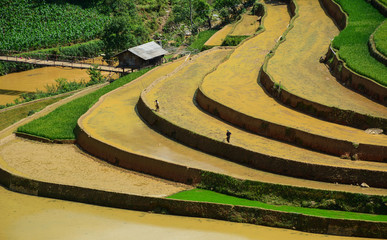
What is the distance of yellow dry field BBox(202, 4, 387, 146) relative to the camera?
32.3 m

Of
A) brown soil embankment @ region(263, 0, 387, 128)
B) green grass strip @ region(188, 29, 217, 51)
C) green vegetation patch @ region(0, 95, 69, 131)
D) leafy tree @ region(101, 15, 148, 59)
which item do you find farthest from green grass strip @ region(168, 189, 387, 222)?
leafy tree @ region(101, 15, 148, 59)

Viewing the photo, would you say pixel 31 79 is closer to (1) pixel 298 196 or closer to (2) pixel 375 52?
(2) pixel 375 52

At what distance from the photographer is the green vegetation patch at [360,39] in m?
38.3

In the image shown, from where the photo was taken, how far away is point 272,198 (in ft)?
93.5

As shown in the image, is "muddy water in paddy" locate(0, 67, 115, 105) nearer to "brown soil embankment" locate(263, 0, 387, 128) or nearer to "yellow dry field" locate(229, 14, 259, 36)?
"yellow dry field" locate(229, 14, 259, 36)

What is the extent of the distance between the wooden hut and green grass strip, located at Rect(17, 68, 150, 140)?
18.4 feet

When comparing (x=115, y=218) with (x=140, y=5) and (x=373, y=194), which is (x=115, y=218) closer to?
(x=373, y=194)

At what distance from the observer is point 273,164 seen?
30.5m

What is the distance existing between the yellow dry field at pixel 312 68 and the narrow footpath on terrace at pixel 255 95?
1.74 metres

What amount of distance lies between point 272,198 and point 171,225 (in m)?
5.74

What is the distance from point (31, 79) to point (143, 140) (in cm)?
3585

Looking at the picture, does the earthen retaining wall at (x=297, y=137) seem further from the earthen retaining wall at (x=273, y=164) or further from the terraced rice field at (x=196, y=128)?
the earthen retaining wall at (x=273, y=164)

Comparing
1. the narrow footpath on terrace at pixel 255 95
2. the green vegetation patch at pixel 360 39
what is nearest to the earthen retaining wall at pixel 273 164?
the narrow footpath on terrace at pixel 255 95

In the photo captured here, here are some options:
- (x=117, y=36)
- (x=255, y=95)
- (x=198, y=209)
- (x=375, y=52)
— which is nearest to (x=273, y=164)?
(x=198, y=209)
